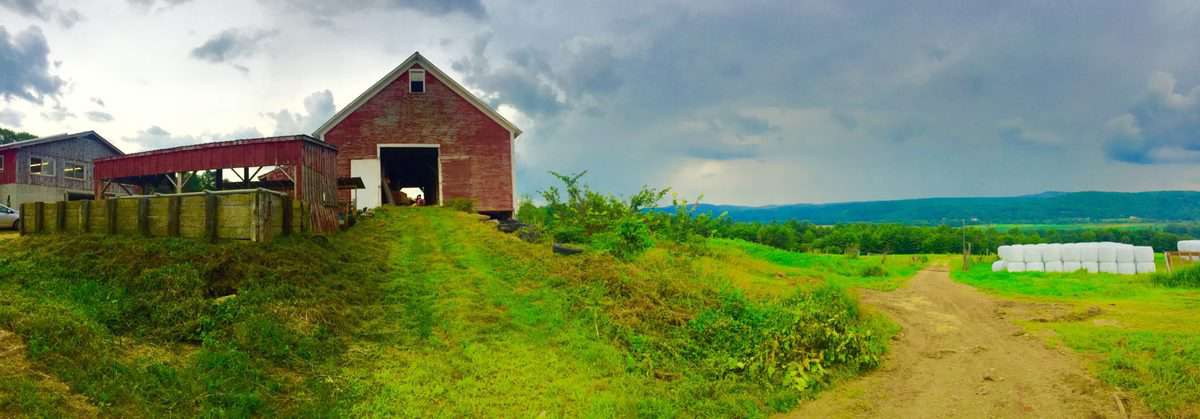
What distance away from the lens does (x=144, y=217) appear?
13.8 meters

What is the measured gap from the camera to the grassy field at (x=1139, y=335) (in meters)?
9.70

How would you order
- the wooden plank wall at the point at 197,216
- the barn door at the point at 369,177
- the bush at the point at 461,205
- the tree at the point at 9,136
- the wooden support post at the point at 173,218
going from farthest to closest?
the tree at the point at 9,136, the barn door at the point at 369,177, the bush at the point at 461,205, the wooden support post at the point at 173,218, the wooden plank wall at the point at 197,216

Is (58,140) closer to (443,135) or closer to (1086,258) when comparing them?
(443,135)

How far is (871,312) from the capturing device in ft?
52.1

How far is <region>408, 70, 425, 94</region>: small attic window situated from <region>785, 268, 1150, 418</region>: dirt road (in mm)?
22775

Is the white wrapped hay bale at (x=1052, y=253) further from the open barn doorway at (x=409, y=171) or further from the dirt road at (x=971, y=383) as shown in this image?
the open barn doorway at (x=409, y=171)

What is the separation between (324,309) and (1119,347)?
14616 millimetres

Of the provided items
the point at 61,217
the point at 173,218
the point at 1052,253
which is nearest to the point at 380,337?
the point at 173,218

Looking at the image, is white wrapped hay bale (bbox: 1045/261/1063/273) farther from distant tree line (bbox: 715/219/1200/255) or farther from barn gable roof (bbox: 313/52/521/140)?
distant tree line (bbox: 715/219/1200/255)

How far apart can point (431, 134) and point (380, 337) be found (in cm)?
2044

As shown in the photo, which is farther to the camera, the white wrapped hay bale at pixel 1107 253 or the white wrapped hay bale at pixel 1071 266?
the white wrapped hay bale at pixel 1071 266

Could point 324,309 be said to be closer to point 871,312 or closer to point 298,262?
point 298,262

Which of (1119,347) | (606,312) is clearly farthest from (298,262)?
(1119,347)

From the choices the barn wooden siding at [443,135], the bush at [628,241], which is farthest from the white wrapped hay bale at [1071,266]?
the barn wooden siding at [443,135]
